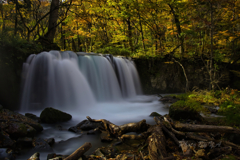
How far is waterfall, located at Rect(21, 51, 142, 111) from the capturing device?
8.03 meters

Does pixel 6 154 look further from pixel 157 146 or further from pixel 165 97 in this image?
pixel 165 97

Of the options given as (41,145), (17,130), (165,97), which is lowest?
(165,97)

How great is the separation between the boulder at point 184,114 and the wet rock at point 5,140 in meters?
5.39

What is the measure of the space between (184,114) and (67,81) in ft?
21.2

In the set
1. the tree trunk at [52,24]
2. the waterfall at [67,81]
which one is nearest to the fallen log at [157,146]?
the waterfall at [67,81]

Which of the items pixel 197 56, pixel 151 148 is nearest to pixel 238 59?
pixel 197 56

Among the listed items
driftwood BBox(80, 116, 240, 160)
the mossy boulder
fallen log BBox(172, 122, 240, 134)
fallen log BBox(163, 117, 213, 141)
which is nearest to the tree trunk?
the mossy boulder

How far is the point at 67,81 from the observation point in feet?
29.2

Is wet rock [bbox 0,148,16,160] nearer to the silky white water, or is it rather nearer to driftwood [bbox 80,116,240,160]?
the silky white water

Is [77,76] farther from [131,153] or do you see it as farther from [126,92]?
[131,153]

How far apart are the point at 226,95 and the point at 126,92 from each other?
22.2ft

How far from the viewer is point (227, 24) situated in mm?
11781

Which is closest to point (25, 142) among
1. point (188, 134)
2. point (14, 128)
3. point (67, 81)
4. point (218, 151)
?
point (14, 128)

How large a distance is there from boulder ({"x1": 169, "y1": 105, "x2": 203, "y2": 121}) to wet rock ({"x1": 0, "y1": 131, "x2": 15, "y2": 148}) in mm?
5386
